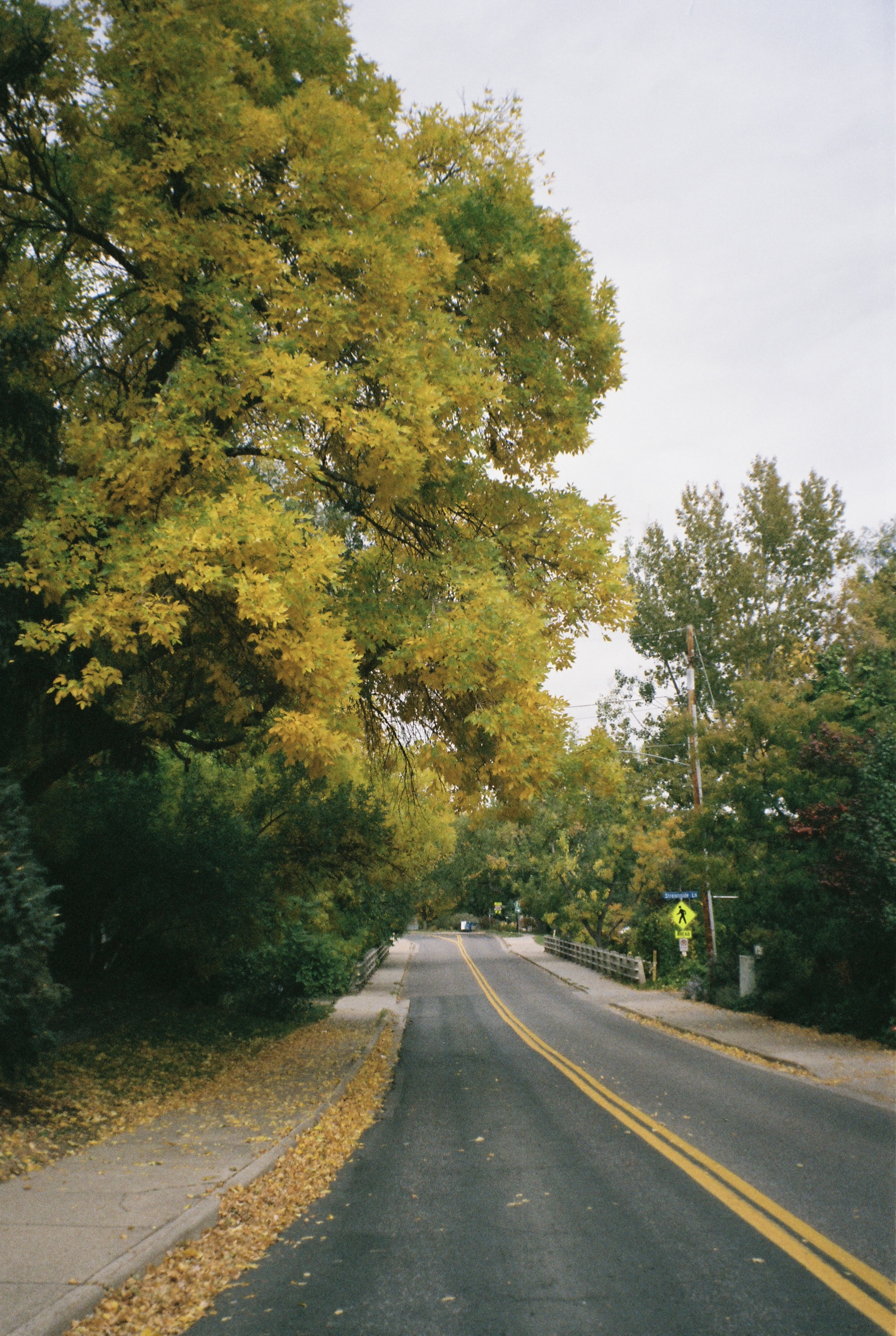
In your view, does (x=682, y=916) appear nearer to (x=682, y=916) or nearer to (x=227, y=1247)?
→ (x=682, y=916)

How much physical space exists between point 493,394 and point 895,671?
10.6m

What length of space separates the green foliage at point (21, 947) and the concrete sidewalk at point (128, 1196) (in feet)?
3.45

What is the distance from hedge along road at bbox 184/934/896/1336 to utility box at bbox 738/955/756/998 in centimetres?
948

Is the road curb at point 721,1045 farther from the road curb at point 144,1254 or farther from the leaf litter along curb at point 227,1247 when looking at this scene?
the road curb at point 144,1254

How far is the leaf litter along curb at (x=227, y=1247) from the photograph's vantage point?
434 centimetres

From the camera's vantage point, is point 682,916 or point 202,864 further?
point 682,916

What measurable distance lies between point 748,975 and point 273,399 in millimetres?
18000

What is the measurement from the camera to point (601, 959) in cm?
3525

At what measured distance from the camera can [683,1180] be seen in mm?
6652

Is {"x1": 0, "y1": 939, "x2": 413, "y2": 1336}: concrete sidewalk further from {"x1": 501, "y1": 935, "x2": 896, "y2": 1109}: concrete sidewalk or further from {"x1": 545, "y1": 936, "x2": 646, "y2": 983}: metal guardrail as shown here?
{"x1": 545, "y1": 936, "x2": 646, "y2": 983}: metal guardrail

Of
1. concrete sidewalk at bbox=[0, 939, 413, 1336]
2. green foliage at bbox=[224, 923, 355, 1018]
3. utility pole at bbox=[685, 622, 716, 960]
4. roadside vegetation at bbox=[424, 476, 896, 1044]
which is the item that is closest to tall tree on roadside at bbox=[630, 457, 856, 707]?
roadside vegetation at bbox=[424, 476, 896, 1044]

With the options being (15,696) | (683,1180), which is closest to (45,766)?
(15,696)

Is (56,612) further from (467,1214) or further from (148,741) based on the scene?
(467,1214)

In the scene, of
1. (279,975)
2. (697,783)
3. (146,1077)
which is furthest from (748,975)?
(146,1077)
